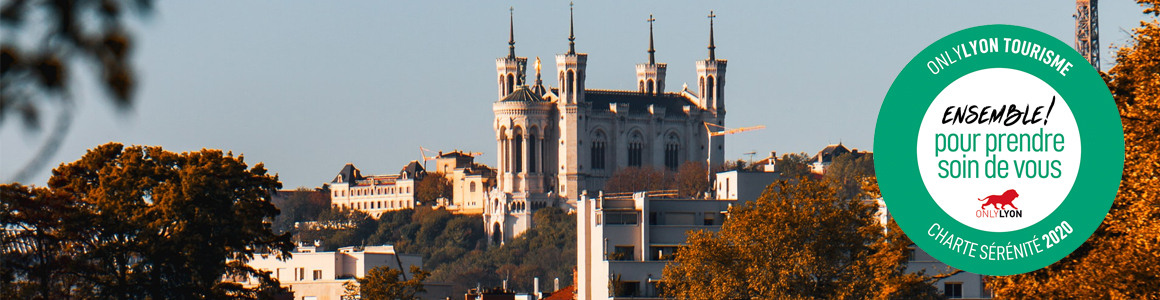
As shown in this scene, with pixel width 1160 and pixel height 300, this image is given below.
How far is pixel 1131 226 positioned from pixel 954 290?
5687 cm

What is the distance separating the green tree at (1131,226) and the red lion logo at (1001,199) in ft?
25.3

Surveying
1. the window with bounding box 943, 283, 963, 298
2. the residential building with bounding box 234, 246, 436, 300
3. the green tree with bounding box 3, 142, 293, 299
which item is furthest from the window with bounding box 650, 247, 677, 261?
the green tree with bounding box 3, 142, 293, 299

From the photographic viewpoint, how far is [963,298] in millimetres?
78250

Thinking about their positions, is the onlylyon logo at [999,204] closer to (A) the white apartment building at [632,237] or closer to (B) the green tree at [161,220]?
(B) the green tree at [161,220]

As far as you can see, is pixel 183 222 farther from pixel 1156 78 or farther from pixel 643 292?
pixel 643 292

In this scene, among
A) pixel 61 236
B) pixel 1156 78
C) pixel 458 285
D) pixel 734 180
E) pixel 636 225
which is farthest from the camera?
pixel 458 285

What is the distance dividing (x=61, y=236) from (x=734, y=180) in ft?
189

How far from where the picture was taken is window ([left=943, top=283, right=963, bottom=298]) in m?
77.7

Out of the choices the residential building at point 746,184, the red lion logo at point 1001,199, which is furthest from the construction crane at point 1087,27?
the red lion logo at point 1001,199

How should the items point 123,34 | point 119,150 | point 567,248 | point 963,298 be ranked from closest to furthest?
1. point 123,34
2. point 119,150
3. point 963,298
4. point 567,248

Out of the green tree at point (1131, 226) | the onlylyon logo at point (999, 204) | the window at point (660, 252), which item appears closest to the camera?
the onlylyon logo at point (999, 204)

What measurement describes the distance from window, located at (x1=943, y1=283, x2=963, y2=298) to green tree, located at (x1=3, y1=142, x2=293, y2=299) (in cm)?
3920

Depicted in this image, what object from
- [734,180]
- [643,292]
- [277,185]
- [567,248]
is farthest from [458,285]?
[277,185]

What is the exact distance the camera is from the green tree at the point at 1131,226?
72.5ft
